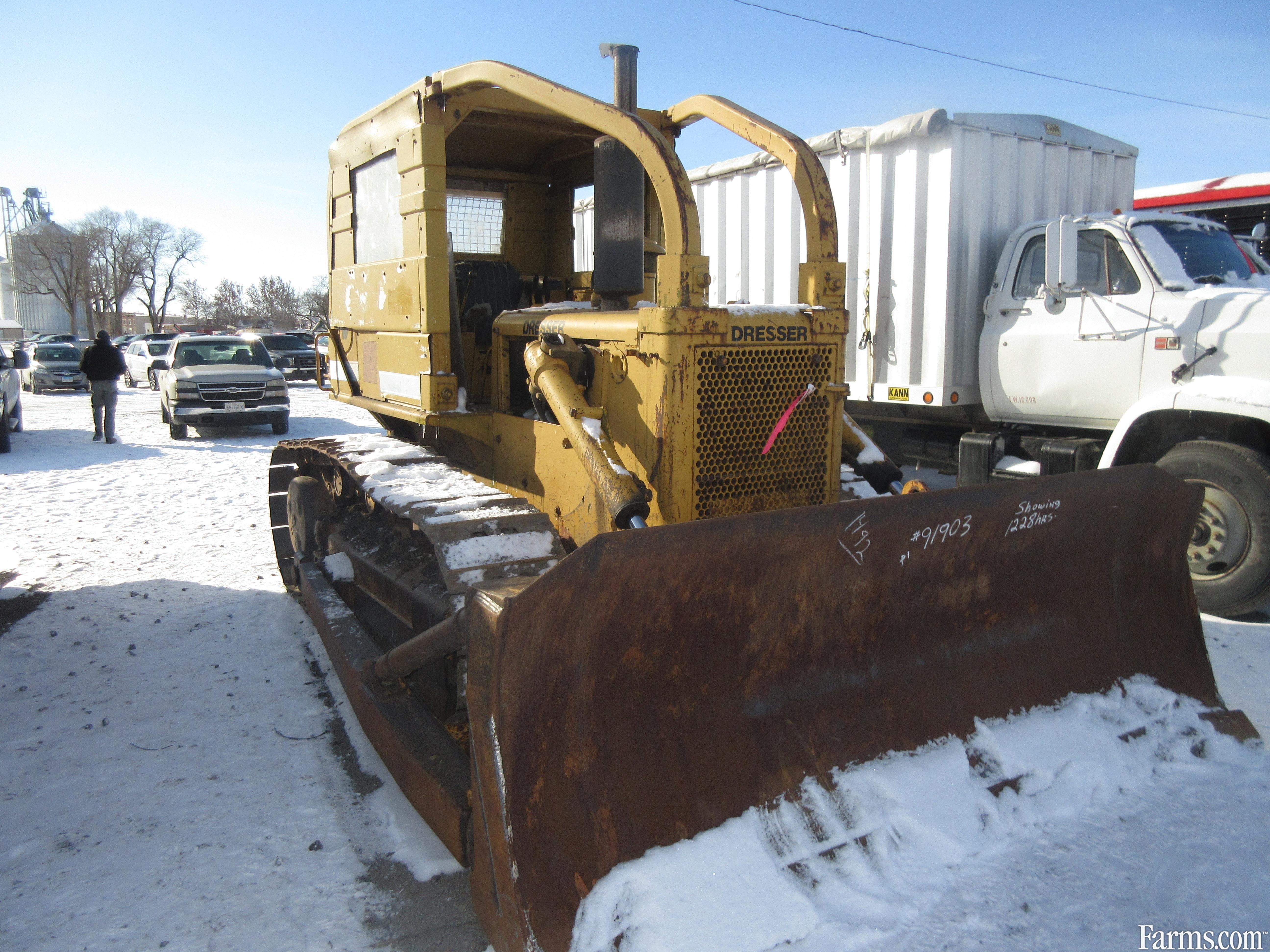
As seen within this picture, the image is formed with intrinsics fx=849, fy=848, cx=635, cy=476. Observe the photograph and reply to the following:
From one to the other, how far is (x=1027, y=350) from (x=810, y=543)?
15.2 feet

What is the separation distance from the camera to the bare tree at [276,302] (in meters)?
64.6

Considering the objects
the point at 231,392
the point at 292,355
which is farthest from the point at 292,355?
the point at 231,392

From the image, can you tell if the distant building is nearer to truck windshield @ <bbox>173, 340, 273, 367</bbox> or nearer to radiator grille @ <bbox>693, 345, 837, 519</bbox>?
radiator grille @ <bbox>693, 345, 837, 519</bbox>

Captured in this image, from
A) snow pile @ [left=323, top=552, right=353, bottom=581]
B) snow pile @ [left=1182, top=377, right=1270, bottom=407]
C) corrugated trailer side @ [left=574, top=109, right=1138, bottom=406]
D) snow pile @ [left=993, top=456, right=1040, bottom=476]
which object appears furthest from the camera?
corrugated trailer side @ [left=574, top=109, right=1138, bottom=406]

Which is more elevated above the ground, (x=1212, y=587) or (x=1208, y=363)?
(x=1208, y=363)

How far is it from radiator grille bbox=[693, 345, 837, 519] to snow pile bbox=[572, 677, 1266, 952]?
1.13 m

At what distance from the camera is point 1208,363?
5.59 metres

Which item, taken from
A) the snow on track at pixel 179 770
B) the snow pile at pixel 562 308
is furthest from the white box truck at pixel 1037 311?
the snow on track at pixel 179 770

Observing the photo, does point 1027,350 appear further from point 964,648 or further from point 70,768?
point 70,768

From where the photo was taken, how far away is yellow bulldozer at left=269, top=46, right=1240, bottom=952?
2385 mm

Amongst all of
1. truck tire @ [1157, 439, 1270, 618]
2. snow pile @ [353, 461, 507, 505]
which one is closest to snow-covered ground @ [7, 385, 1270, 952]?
truck tire @ [1157, 439, 1270, 618]

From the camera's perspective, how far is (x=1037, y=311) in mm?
6480

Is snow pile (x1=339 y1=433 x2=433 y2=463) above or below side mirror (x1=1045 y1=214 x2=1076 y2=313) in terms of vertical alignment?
below

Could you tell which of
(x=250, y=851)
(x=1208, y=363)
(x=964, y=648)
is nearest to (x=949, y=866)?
(x=964, y=648)
